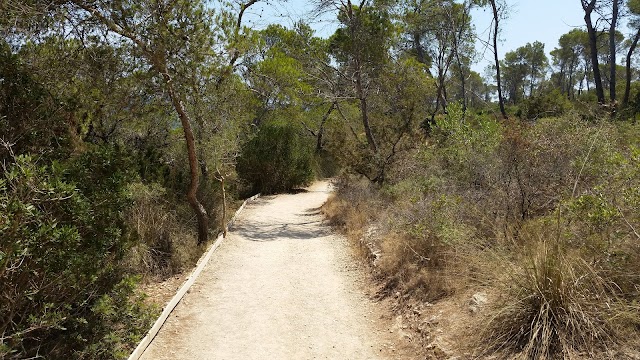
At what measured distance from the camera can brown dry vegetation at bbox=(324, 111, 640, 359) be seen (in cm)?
398

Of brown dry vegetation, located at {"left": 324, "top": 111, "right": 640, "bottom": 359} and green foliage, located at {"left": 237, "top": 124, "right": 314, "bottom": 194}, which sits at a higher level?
green foliage, located at {"left": 237, "top": 124, "right": 314, "bottom": 194}

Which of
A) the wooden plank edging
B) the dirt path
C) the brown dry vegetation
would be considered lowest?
the dirt path

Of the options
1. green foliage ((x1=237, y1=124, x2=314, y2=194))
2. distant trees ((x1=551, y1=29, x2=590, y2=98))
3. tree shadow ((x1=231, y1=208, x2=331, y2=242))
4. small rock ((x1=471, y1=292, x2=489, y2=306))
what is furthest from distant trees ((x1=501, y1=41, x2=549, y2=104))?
small rock ((x1=471, y1=292, x2=489, y2=306))

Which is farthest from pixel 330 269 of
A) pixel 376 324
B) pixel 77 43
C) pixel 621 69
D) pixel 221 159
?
pixel 621 69

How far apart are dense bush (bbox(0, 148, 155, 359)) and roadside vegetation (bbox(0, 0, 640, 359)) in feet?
0.07

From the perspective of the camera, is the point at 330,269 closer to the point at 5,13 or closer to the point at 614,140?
the point at 614,140

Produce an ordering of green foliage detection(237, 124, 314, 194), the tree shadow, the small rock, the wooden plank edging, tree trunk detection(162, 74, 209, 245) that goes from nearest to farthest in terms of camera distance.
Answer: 1. the small rock
2. the wooden plank edging
3. tree trunk detection(162, 74, 209, 245)
4. the tree shadow
5. green foliage detection(237, 124, 314, 194)

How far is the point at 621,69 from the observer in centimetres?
3956

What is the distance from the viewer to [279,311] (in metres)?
6.78

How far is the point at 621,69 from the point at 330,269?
135 feet

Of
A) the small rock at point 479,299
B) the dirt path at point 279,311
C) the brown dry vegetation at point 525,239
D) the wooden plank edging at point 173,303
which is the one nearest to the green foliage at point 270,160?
the wooden plank edging at point 173,303

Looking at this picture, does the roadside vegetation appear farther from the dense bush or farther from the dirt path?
the dirt path

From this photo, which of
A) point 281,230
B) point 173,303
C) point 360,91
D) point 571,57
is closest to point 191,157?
point 173,303

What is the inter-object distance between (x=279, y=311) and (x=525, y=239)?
3492 millimetres
